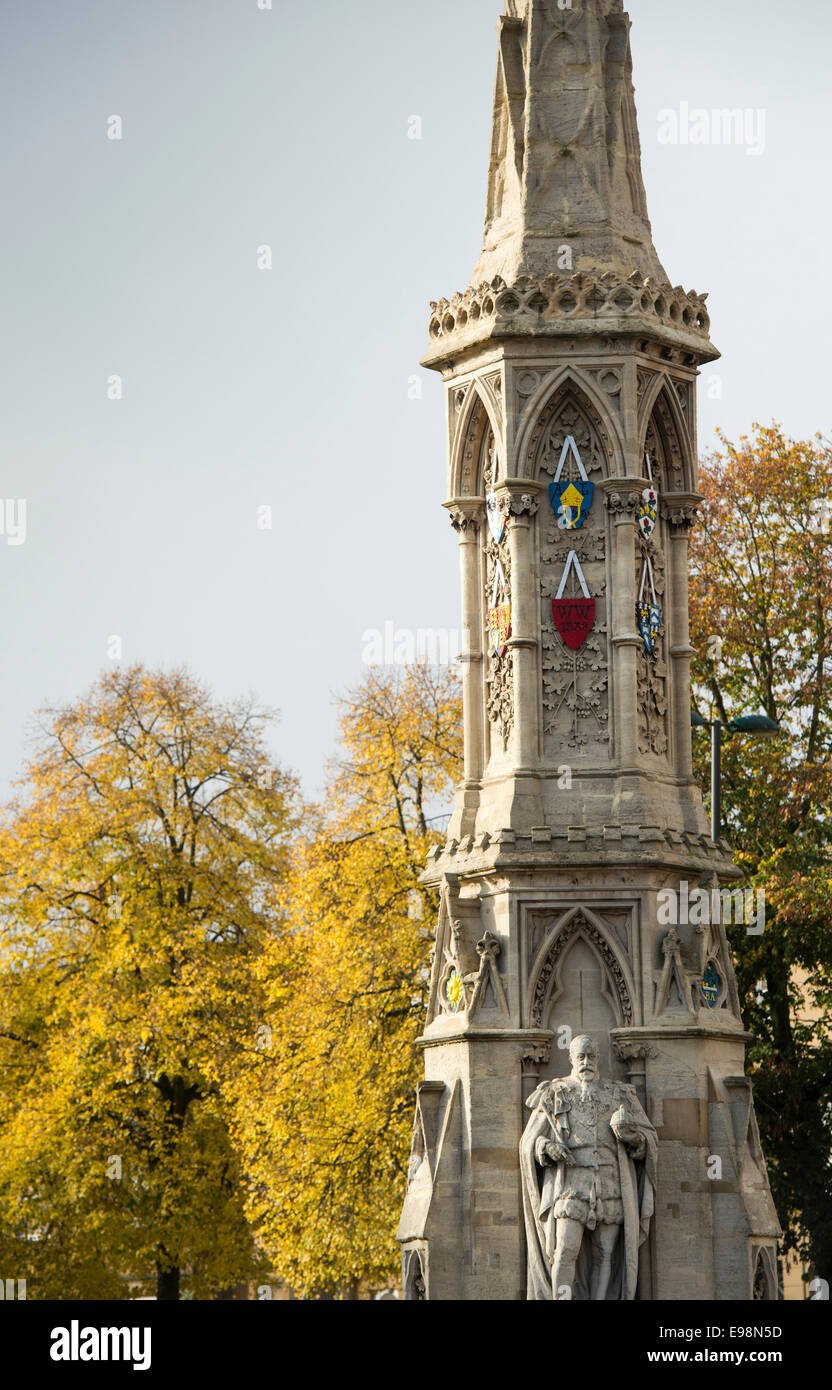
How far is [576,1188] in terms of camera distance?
54.6 ft

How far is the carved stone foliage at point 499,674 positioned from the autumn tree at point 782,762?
33.5 ft

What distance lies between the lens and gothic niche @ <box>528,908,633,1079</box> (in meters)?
17.5

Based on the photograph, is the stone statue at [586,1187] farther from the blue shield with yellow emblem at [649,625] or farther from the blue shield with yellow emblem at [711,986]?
the blue shield with yellow emblem at [649,625]

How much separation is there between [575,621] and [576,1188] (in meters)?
4.19

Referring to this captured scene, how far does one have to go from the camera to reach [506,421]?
60.0 ft

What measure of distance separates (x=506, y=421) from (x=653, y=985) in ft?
14.3

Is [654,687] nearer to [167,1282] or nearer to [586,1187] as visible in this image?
[586,1187]

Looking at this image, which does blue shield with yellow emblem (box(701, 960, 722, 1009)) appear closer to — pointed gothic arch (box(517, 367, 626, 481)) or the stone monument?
the stone monument

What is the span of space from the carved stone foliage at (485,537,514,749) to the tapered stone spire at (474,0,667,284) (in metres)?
2.16

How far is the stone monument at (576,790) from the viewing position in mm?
17078

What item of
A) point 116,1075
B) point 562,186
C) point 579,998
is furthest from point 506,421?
point 116,1075

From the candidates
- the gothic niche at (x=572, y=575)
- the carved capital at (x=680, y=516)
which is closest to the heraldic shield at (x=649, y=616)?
the gothic niche at (x=572, y=575)

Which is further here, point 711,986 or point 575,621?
point 575,621

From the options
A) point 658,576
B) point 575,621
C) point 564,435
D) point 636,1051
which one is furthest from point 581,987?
point 564,435
